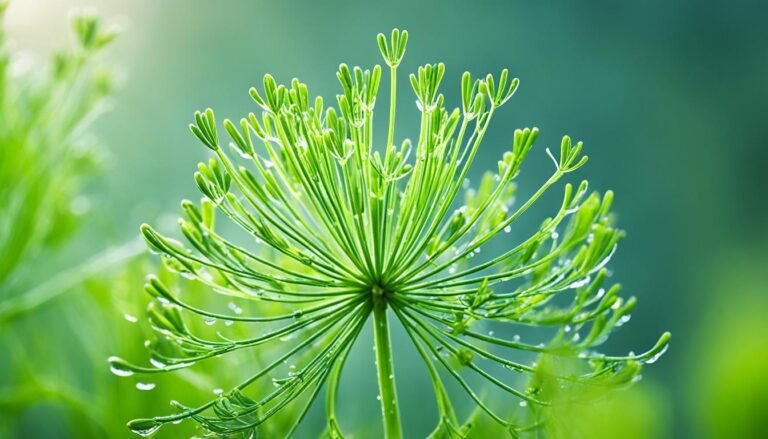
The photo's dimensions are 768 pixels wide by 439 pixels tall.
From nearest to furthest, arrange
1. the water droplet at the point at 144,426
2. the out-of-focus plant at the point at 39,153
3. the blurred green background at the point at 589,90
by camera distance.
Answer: the water droplet at the point at 144,426 → the out-of-focus plant at the point at 39,153 → the blurred green background at the point at 589,90

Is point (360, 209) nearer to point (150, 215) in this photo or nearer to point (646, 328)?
point (150, 215)

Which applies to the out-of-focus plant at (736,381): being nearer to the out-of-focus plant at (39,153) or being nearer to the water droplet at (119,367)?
the water droplet at (119,367)

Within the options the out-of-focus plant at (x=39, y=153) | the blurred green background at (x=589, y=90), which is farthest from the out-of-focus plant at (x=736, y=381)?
the blurred green background at (x=589, y=90)

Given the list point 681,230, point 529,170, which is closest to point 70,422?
point 529,170

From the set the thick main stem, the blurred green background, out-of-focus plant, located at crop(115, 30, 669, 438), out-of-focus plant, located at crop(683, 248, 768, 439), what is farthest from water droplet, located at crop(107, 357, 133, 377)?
the blurred green background

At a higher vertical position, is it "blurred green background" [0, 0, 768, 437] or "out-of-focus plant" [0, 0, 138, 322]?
"blurred green background" [0, 0, 768, 437]

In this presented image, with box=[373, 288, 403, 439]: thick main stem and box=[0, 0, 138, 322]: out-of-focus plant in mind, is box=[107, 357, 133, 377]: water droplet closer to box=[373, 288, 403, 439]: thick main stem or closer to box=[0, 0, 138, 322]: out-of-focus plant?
box=[373, 288, 403, 439]: thick main stem
